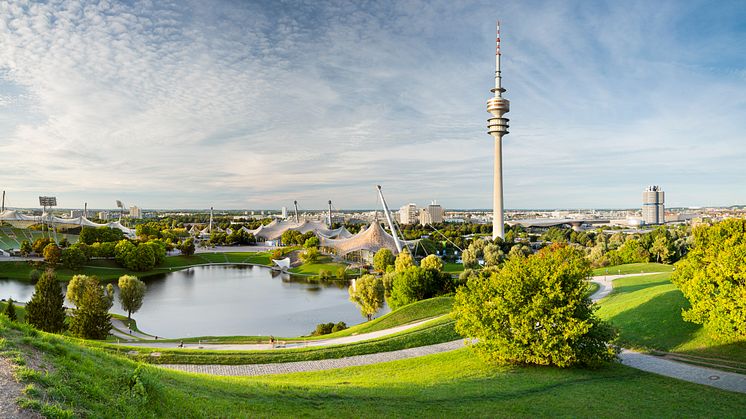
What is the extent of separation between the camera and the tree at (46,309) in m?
20.3

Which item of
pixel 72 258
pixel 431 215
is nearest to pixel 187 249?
pixel 72 258

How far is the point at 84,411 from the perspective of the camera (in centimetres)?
481

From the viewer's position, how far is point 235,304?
34.3 meters

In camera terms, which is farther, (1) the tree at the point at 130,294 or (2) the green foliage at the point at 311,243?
(2) the green foliage at the point at 311,243

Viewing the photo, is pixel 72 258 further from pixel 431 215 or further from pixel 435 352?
pixel 431 215

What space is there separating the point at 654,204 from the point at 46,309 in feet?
554

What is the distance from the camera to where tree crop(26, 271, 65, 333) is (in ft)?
66.6

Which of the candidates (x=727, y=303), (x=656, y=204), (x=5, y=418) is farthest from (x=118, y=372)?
(x=656, y=204)

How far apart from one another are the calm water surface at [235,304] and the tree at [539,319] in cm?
1513

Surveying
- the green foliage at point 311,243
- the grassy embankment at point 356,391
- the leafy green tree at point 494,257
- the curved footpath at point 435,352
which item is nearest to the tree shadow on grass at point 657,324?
the curved footpath at point 435,352

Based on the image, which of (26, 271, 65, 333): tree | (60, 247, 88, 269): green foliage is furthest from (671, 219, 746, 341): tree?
(60, 247, 88, 269): green foliage

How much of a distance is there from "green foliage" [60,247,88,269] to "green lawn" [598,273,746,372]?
5252cm

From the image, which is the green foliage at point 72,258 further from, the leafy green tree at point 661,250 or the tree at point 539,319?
the leafy green tree at point 661,250

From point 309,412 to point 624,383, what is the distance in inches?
326
